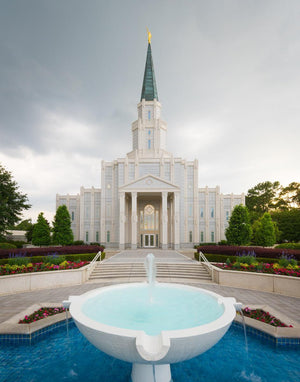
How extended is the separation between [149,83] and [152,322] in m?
44.6

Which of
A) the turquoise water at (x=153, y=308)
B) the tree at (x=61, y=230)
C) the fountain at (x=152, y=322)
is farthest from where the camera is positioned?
the tree at (x=61, y=230)

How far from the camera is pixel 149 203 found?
117 feet

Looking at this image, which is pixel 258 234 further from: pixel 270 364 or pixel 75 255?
pixel 270 364

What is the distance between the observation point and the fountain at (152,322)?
3023mm

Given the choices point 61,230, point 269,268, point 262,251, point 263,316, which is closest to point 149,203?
point 61,230

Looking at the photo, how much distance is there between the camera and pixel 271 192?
58688 millimetres

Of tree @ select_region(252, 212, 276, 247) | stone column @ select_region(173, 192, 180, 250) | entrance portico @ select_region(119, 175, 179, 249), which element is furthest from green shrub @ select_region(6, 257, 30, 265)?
tree @ select_region(252, 212, 276, 247)

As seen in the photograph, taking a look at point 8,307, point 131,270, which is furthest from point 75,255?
point 8,307

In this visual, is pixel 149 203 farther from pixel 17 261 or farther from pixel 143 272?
pixel 17 261

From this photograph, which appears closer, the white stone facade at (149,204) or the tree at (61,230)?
the tree at (61,230)

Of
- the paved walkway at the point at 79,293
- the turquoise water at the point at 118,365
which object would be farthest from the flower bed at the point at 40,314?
the paved walkway at the point at 79,293

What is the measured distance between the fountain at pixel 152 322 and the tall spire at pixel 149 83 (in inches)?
1575

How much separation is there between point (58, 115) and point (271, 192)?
194ft

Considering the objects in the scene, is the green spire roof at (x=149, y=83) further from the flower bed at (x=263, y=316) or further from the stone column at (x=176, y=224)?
the flower bed at (x=263, y=316)
